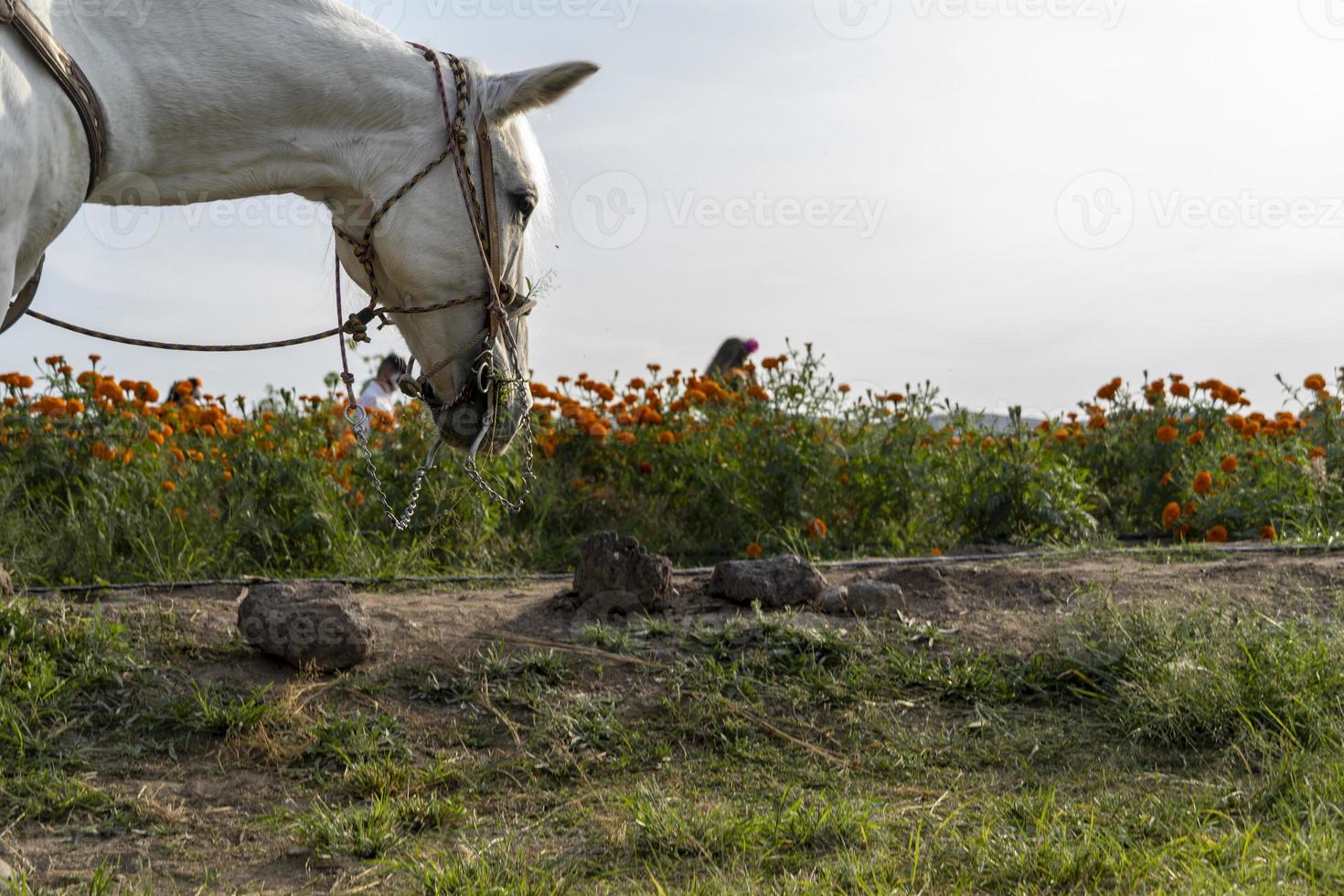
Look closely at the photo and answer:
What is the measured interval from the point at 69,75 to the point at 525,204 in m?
1.05

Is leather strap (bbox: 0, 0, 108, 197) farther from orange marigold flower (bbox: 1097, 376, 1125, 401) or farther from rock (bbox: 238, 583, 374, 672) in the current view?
orange marigold flower (bbox: 1097, 376, 1125, 401)

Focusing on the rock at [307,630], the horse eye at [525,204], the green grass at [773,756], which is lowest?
the green grass at [773,756]

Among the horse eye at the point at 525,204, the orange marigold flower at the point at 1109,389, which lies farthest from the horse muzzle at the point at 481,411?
the orange marigold flower at the point at 1109,389

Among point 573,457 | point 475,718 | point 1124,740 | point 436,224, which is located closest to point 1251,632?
point 1124,740

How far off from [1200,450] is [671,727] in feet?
14.5

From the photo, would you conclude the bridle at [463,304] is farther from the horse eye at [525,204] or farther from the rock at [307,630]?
the rock at [307,630]

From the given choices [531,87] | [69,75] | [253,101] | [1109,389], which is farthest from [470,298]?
[1109,389]

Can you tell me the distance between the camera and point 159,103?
2.68 m

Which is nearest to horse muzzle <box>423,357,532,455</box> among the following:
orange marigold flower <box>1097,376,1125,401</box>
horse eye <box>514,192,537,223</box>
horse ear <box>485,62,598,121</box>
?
horse eye <box>514,192,537,223</box>

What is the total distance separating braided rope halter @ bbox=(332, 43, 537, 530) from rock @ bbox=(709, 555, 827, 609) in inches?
56.4

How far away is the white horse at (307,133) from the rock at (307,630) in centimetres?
96

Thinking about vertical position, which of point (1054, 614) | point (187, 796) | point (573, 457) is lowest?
point (187, 796)

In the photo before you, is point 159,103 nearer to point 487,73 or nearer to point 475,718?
point 487,73

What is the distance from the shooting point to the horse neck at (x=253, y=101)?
2648 millimetres
